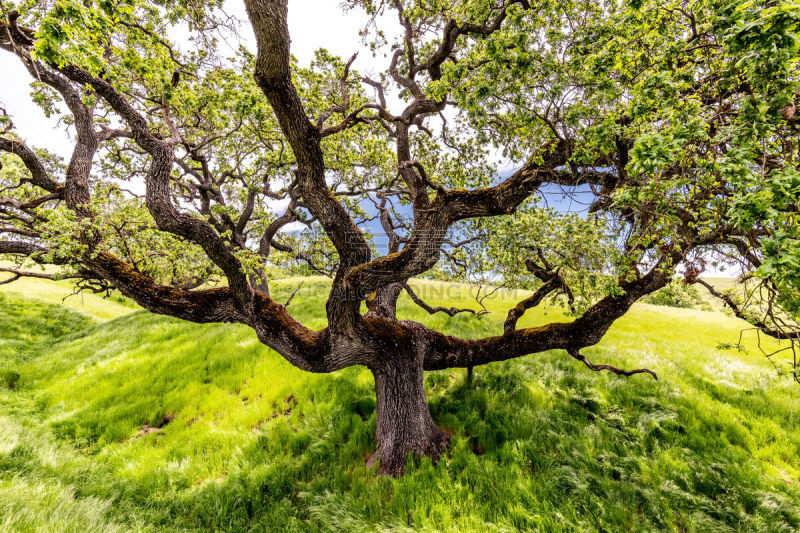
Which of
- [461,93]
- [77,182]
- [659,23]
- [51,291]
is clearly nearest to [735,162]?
[659,23]

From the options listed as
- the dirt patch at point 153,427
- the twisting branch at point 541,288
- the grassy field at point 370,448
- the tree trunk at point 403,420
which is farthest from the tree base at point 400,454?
the dirt patch at point 153,427

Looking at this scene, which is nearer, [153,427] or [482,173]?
[153,427]

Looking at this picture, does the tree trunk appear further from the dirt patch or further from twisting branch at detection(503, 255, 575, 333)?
the dirt patch

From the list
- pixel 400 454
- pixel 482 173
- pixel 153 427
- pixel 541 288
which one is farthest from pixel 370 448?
pixel 482 173

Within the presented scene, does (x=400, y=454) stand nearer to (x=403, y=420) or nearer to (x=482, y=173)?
(x=403, y=420)

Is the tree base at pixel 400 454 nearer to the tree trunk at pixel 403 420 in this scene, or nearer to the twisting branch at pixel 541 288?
the tree trunk at pixel 403 420

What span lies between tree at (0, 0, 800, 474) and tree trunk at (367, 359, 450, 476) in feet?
0.14

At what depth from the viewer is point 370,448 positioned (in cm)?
600

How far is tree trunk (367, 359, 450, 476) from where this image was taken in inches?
217

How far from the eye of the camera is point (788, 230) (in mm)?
2160

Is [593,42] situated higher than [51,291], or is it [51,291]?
[593,42]

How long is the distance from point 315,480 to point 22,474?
17.2ft

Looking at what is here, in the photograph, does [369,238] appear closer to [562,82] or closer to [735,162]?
[562,82]

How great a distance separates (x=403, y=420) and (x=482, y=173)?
737 cm
